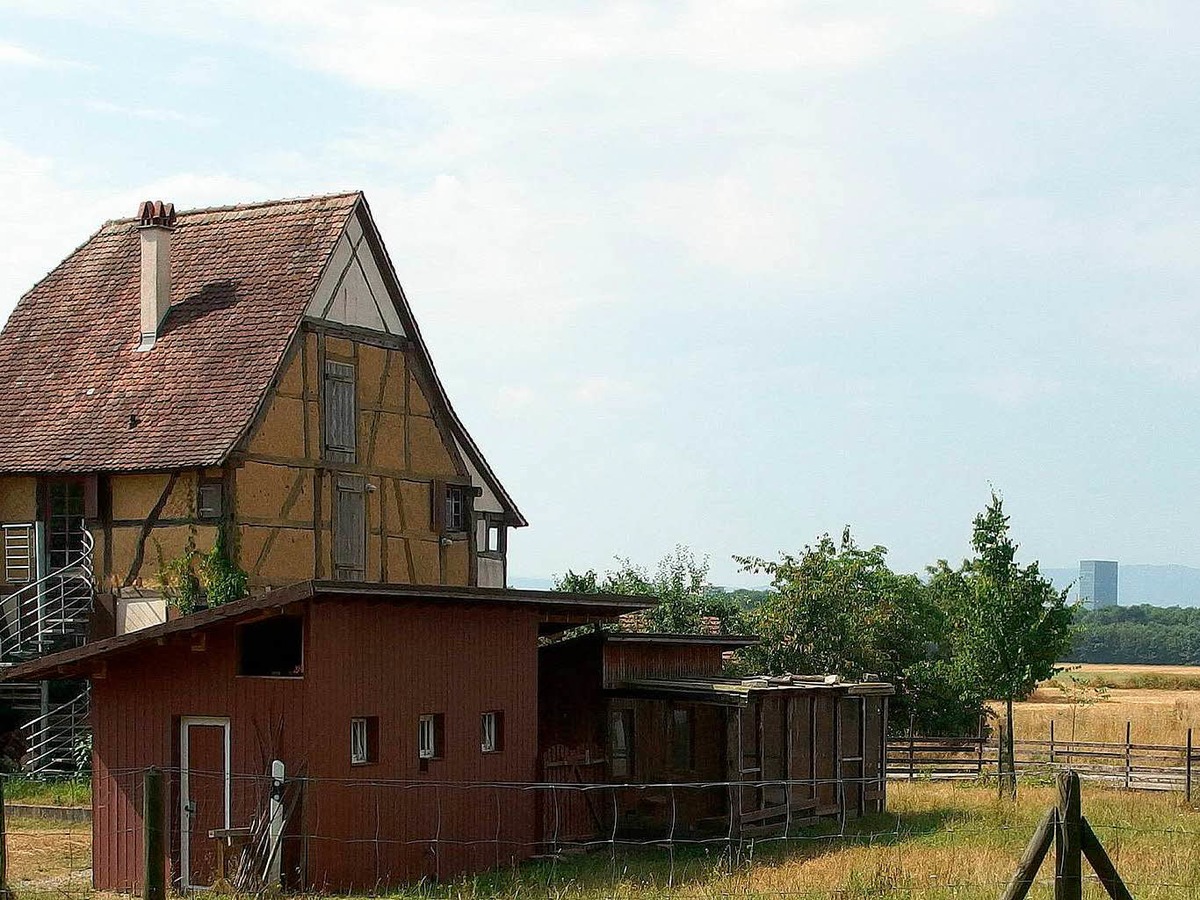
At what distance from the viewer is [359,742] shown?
770 inches

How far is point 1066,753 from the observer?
39656 mm

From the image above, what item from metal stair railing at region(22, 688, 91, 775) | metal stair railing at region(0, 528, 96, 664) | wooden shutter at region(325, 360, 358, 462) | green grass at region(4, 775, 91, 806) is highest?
wooden shutter at region(325, 360, 358, 462)

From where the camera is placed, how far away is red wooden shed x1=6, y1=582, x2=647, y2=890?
18562mm

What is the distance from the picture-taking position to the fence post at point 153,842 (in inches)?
539

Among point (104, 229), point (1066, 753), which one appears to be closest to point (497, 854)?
point (104, 229)

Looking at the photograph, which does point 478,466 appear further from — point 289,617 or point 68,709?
point 289,617

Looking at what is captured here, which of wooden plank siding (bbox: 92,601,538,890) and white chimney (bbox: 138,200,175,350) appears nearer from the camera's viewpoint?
wooden plank siding (bbox: 92,601,538,890)

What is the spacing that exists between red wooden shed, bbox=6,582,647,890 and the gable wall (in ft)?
28.8

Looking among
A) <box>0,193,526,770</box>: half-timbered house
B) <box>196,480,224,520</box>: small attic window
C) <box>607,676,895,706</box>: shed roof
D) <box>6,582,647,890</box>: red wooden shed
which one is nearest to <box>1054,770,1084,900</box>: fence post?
<box>6,582,647,890</box>: red wooden shed

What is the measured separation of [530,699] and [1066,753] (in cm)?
2076

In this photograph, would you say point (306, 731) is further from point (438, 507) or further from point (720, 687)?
point (438, 507)

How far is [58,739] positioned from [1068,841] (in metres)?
22.0

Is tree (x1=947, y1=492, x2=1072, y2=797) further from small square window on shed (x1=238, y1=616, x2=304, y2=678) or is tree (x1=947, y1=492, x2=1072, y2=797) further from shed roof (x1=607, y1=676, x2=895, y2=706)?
small square window on shed (x1=238, y1=616, x2=304, y2=678)

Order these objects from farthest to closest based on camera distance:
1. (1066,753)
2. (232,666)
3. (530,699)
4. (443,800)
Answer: (1066,753)
(530,699)
(443,800)
(232,666)
